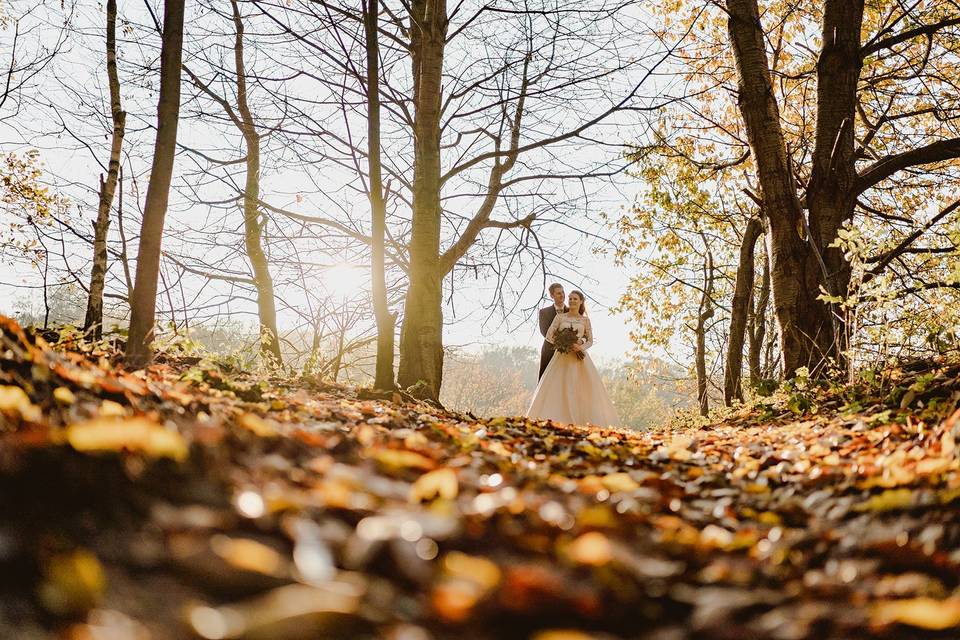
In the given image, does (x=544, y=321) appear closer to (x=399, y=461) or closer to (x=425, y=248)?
(x=425, y=248)

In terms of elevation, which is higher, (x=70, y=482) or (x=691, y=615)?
(x=70, y=482)

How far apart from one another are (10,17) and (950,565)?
40.5 feet

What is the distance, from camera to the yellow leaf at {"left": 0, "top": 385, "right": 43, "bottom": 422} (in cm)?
159

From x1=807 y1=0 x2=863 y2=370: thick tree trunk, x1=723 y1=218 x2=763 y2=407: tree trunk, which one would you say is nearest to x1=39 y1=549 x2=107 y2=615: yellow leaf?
x1=807 y1=0 x2=863 y2=370: thick tree trunk

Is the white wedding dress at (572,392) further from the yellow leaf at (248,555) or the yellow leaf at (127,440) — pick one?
the yellow leaf at (248,555)

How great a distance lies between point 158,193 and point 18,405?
292cm

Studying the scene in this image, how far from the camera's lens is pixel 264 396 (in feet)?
12.4

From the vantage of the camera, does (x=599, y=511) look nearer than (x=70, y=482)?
No

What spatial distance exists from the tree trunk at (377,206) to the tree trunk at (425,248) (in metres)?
0.95

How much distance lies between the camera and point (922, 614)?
107cm

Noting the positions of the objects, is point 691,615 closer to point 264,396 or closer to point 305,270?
point 264,396

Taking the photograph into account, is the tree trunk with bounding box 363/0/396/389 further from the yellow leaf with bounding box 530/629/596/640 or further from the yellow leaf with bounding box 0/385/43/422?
the yellow leaf with bounding box 530/629/596/640

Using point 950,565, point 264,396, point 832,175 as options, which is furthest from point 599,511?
point 832,175

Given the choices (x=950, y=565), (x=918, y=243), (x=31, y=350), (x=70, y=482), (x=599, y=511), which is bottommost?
(x=950, y=565)
